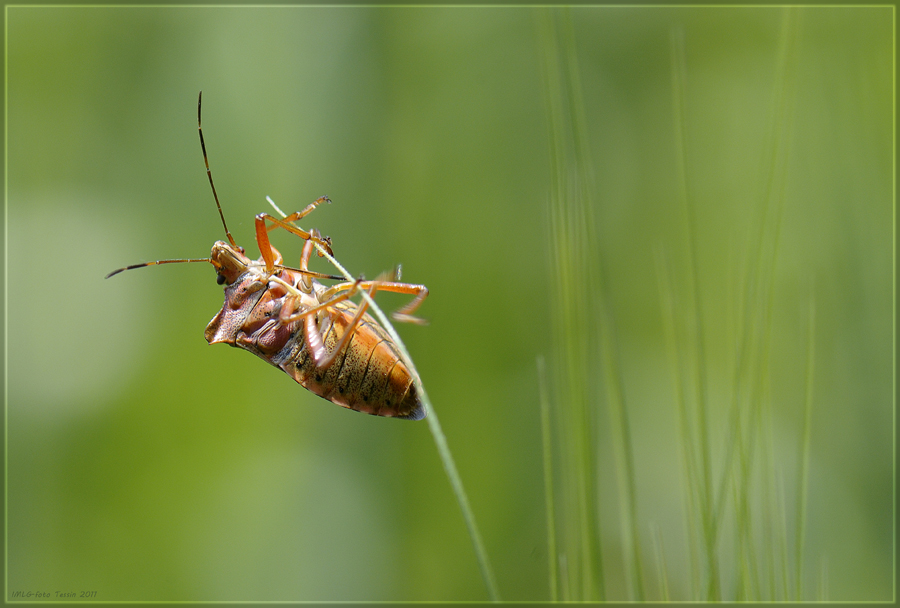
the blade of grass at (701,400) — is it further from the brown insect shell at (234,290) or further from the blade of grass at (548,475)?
the brown insect shell at (234,290)

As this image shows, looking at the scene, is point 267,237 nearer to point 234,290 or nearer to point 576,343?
point 234,290

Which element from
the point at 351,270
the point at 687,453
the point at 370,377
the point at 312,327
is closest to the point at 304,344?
the point at 312,327

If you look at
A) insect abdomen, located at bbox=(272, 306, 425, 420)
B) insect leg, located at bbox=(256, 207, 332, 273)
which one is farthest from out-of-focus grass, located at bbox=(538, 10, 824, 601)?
insect leg, located at bbox=(256, 207, 332, 273)

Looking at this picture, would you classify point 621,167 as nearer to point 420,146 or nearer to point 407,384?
point 420,146

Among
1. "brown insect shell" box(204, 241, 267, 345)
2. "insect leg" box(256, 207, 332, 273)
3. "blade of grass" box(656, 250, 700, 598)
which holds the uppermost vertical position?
"insect leg" box(256, 207, 332, 273)

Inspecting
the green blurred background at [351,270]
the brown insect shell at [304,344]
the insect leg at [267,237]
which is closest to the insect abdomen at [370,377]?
the brown insect shell at [304,344]

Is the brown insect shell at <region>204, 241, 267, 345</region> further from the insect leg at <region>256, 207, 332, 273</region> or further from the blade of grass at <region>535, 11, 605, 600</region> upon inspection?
A: the blade of grass at <region>535, 11, 605, 600</region>
